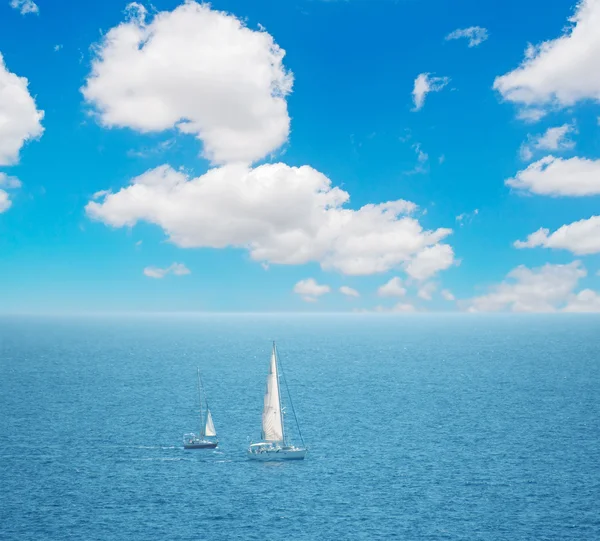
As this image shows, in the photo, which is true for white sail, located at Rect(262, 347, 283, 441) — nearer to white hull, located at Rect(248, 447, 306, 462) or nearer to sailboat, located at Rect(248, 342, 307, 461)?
sailboat, located at Rect(248, 342, 307, 461)

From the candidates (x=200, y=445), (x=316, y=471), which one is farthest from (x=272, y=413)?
(x=200, y=445)

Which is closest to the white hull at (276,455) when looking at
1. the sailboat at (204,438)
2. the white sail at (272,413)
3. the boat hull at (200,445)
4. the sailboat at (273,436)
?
the sailboat at (273,436)

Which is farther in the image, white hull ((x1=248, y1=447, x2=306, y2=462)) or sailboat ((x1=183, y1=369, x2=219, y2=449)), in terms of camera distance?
sailboat ((x1=183, y1=369, x2=219, y2=449))

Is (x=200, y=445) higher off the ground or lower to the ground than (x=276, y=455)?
higher

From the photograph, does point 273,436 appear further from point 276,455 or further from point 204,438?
point 204,438

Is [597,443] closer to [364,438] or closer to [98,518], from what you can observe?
[364,438]

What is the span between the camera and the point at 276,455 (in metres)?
95.6

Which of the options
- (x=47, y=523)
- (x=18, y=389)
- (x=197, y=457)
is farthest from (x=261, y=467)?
(x=18, y=389)

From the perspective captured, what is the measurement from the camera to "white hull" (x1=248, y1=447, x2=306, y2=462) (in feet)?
313

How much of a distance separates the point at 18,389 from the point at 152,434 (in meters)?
70.5

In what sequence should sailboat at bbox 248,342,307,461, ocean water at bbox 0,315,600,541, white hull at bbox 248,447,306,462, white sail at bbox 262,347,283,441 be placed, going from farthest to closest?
white sail at bbox 262,347,283,441 → sailboat at bbox 248,342,307,461 → white hull at bbox 248,447,306,462 → ocean water at bbox 0,315,600,541

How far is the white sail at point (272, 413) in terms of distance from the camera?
98.1 m

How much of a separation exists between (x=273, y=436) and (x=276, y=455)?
3625mm

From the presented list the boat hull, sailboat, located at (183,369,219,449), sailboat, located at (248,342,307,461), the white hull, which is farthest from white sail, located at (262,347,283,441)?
sailboat, located at (183,369,219,449)
